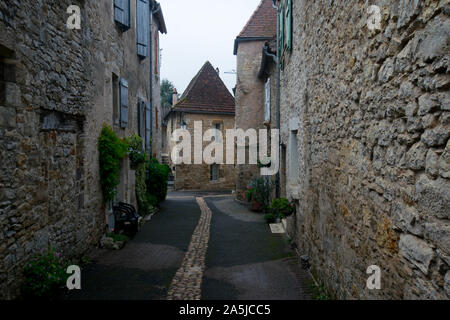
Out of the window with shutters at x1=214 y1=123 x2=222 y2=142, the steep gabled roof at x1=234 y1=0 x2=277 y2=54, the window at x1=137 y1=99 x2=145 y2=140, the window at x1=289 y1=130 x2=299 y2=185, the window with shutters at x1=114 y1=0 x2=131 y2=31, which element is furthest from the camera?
the window with shutters at x1=214 y1=123 x2=222 y2=142

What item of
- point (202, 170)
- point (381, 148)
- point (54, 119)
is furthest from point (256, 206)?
point (381, 148)

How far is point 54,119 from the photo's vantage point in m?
5.11

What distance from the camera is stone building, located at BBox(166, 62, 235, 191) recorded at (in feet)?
71.4

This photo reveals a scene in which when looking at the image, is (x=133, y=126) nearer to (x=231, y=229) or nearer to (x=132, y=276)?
(x=231, y=229)

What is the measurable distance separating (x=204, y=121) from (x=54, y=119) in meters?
17.0

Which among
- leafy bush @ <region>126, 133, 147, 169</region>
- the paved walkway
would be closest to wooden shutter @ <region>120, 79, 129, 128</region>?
leafy bush @ <region>126, 133, 147, 169</region>

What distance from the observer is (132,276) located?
5656 millimetres

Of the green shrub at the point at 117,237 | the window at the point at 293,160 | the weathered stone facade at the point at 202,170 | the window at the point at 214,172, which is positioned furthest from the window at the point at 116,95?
the window at the point at 214,172

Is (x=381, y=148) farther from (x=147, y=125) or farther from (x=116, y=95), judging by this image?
(x=147, y=125)

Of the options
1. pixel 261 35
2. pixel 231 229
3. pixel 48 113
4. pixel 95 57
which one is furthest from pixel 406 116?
Answer: pixel 261 35

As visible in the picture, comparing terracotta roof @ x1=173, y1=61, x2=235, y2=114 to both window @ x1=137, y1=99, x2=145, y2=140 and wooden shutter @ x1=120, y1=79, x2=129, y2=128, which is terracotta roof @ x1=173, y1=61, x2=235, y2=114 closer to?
window @ x1=137, y1=99, x2=145, y2=140

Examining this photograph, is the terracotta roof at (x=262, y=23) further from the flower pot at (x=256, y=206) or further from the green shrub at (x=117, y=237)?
the green shrub at (x=117, y=237)

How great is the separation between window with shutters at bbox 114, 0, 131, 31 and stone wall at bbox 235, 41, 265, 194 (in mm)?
7334

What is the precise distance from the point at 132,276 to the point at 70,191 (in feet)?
5.34
